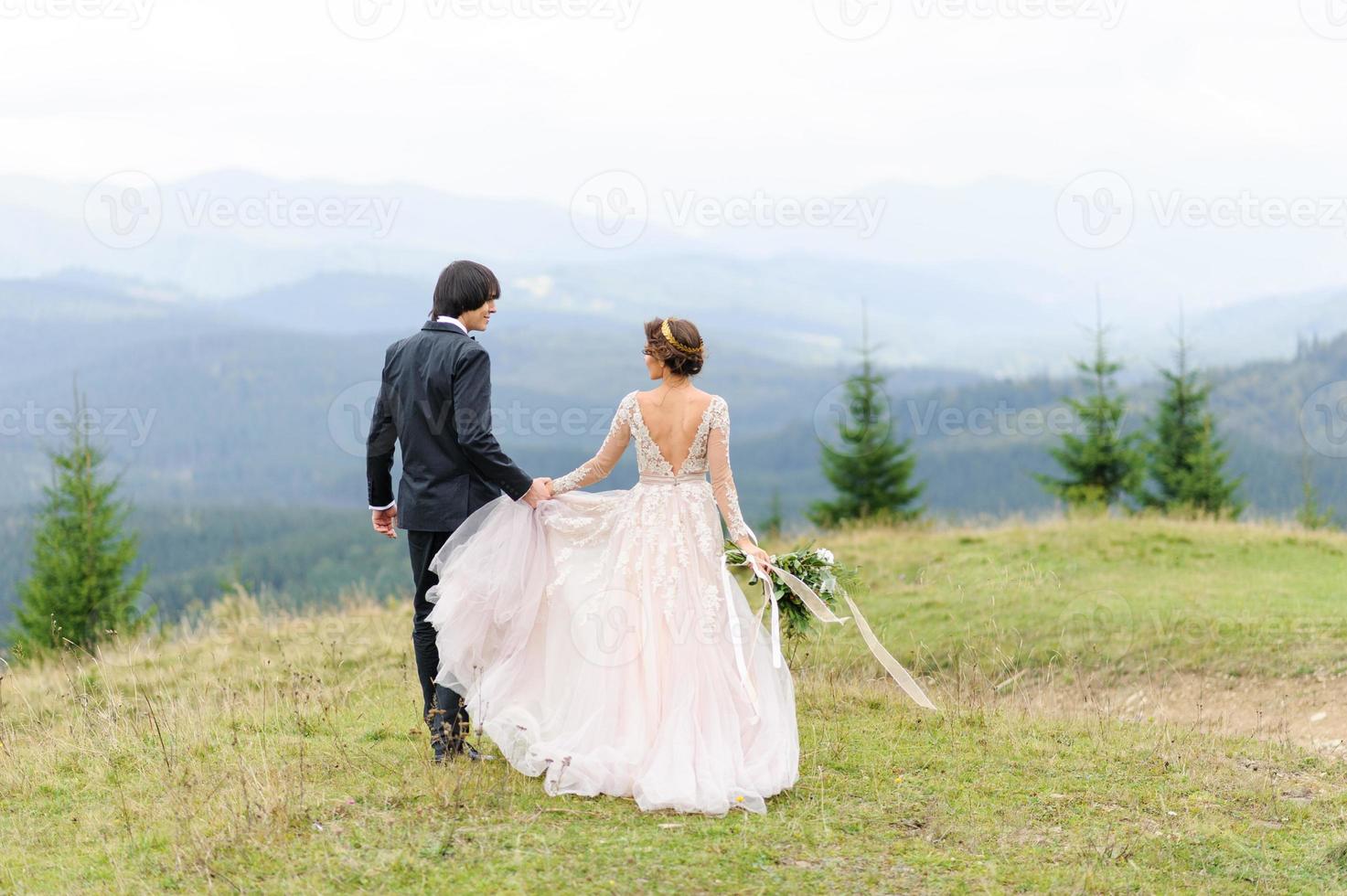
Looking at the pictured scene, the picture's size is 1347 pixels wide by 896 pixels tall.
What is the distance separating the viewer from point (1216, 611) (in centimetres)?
1334

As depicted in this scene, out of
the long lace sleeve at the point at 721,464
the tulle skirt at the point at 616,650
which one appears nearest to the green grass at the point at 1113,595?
the tulle skirt at the point at 616,650

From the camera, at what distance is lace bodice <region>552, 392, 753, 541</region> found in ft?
23.2

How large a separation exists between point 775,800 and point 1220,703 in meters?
6.30

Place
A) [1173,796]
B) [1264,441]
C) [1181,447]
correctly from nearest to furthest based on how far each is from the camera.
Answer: [1173,796] → [1181,447] → [1264,441]

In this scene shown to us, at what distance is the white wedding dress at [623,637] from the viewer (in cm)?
675

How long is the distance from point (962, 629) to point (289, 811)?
8.84 metres

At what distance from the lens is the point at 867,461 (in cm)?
3953

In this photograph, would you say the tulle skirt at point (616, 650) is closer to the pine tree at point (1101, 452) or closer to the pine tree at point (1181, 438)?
the pine tree at point (1101, 452)

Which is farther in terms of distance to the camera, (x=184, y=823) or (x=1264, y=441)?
(x=1264, y=441)

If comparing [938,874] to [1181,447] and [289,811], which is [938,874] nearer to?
[289,811]

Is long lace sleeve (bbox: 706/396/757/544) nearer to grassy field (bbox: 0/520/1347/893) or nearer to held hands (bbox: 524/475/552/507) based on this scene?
held hands (bbox: 524/475/552/507)

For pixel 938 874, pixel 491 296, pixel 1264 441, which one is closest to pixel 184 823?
pixel 491 296

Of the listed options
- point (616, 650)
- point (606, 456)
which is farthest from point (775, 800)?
point (606, 456)

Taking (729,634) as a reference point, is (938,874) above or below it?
below
